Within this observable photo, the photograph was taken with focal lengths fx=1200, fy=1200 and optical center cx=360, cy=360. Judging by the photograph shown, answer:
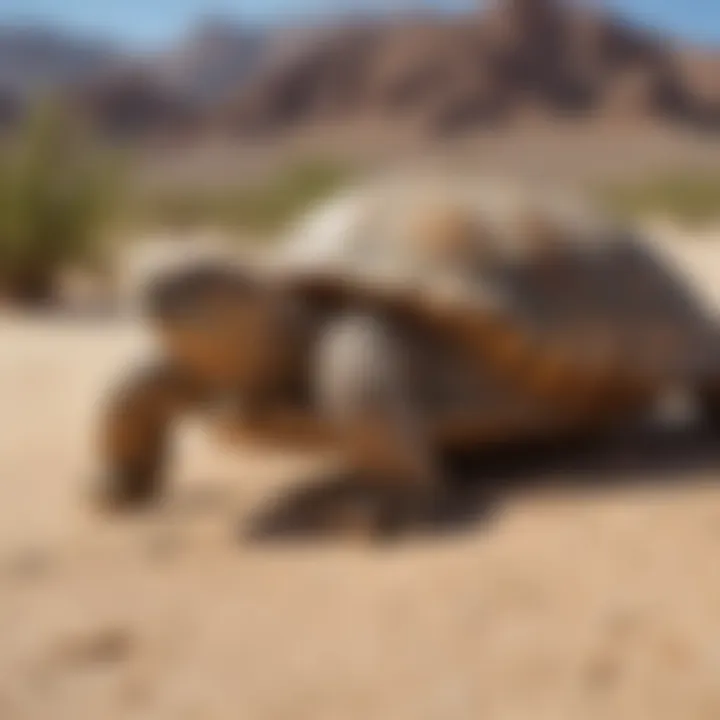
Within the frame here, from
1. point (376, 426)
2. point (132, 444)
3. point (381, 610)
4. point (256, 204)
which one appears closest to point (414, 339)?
point (376, 426)

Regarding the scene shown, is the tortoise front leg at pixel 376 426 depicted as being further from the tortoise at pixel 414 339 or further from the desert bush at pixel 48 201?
the desert bush at pixel 48 201

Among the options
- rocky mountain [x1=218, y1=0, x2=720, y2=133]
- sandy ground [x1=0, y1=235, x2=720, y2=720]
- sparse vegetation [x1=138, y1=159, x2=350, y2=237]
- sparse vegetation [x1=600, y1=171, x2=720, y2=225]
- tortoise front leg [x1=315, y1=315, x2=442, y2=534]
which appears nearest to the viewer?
sandy ground [x1=0, y1=235, x2=720, y2=720]

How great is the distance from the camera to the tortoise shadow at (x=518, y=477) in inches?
115

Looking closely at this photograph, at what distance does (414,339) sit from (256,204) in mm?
12725

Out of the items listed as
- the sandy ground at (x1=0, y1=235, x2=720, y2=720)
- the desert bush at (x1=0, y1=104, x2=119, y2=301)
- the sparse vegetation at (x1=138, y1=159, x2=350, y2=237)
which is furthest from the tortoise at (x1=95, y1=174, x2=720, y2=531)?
the sparse vegetation at (x1=138, y1=159, x2=350, y2=237)

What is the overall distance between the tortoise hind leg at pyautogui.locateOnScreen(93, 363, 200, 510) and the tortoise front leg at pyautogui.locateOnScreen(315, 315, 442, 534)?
1.58 feet

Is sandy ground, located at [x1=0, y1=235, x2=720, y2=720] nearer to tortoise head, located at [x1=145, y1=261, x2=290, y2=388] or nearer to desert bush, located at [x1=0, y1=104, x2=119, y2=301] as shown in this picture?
tortoise head, located at [x1=145, y1=261, x2=290, y2=388]

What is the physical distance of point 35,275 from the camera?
32.0 feet

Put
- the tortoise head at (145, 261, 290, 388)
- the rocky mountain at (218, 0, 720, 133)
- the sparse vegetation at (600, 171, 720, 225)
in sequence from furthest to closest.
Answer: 1. the rocky mountain at (218, 0, 720, 133)
2. the sparse vegetation at (600, 171, 720, 225)
3. the tortoise head at (145, 261, 290, 388)

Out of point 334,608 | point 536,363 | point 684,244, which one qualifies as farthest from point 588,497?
point 684,244

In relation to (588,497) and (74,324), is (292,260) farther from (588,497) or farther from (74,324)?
(74,324)

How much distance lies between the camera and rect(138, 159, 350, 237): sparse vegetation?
14305mm

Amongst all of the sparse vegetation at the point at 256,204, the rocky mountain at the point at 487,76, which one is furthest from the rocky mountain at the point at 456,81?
the sparse vegetation at the point at 256,204

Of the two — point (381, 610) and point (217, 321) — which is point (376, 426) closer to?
point (217, 321)
